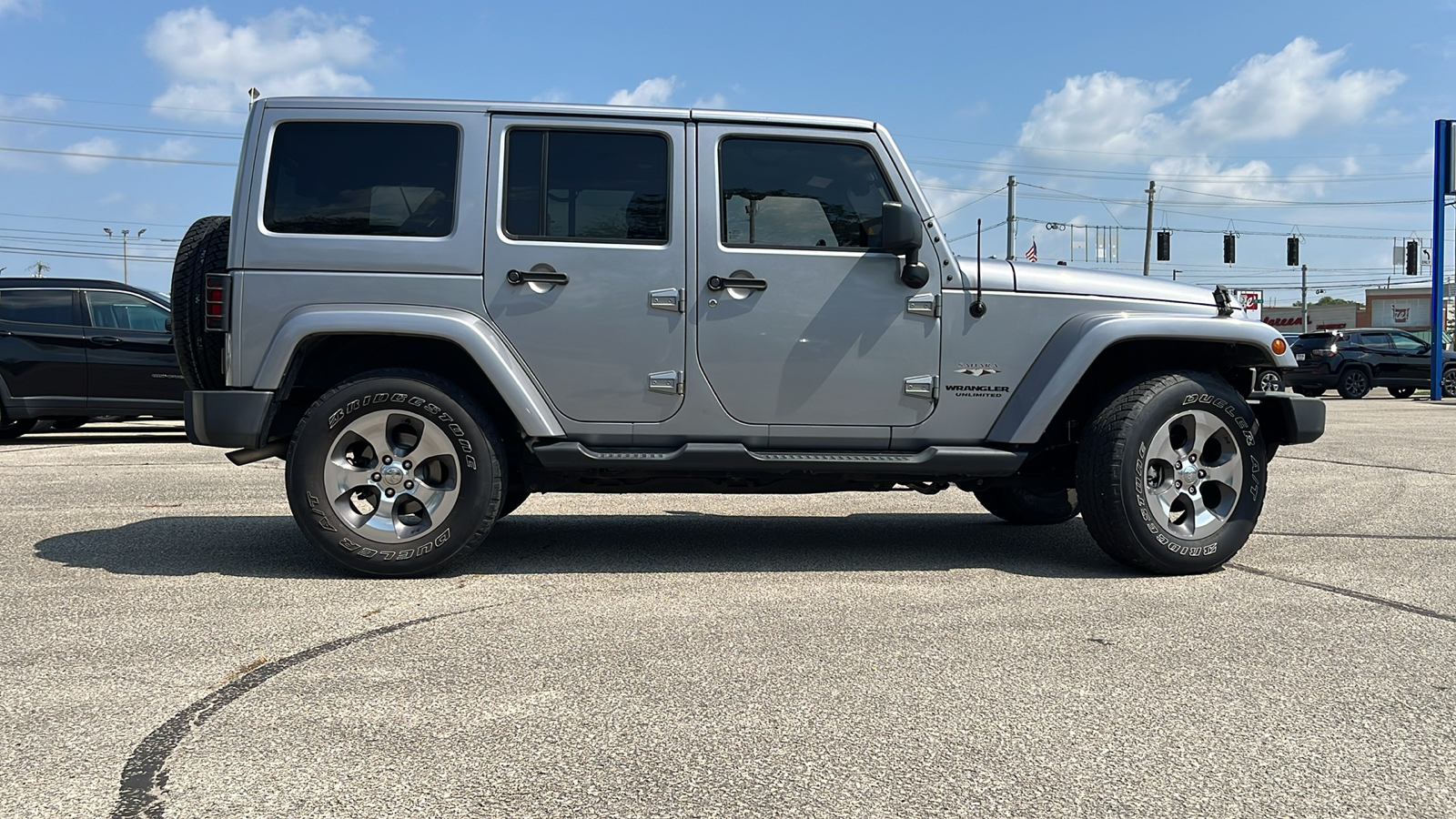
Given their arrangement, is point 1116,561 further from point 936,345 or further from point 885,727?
point 885,727

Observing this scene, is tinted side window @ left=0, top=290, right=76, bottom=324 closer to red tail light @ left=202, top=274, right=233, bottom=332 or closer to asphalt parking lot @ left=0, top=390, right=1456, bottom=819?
asphalt parking lot @ left=0, top=390, right=1456, bottom=819

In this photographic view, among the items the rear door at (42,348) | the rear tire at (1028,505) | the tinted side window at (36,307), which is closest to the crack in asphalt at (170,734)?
the rear tire at (1028,505)

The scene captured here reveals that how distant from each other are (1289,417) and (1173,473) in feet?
2.36

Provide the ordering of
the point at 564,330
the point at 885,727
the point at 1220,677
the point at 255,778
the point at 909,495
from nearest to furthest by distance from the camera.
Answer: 1. the point at 255,778
2. the point at 885,727
3. the point at 1220,677
4. the point at 564,330
5. the point at 909,495

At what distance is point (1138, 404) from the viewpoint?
16.1 feet

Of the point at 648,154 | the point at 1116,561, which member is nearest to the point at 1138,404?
the point at 1116,561

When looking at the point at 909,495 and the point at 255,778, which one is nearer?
the point at 255,778

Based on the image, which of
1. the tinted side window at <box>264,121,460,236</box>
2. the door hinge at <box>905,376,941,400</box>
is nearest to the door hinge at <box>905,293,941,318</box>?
the door hinge at <box>905,376,941,400</box>

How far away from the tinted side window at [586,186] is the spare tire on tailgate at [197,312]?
139cm

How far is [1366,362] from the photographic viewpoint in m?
24.8

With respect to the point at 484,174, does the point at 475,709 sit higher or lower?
lower

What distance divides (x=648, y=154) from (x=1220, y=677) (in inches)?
125

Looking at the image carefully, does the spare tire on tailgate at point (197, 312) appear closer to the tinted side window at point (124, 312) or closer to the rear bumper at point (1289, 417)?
the rear bumper at point (1289, 417)

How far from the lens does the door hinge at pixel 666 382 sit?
491cm
